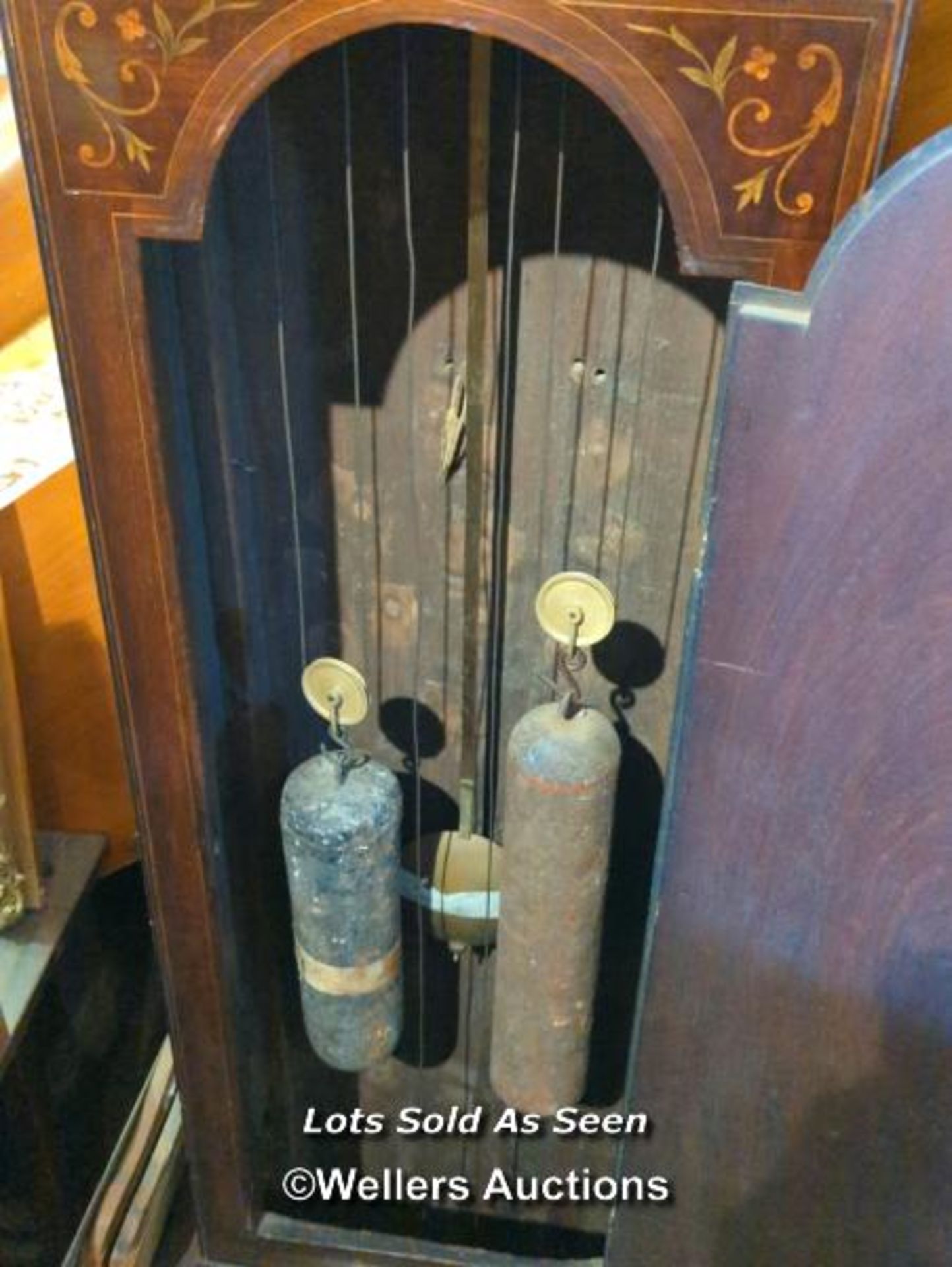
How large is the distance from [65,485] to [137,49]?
751mm

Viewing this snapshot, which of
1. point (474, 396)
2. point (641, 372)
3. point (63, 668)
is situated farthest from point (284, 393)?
point (63, 668)

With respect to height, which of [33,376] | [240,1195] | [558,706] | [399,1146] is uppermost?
[33,376]

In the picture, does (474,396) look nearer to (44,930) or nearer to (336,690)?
(336,690)

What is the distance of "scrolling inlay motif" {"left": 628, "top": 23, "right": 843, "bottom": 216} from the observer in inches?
27.6

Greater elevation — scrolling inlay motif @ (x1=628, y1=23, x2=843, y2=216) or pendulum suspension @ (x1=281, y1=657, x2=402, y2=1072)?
scrolling inlay motif @ (x1=628, y1=23, x2=843, y2=216)

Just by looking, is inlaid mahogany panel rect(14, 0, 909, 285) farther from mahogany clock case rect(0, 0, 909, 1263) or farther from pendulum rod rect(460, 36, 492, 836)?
pendulum rod rect(460, 36, 492, 836)

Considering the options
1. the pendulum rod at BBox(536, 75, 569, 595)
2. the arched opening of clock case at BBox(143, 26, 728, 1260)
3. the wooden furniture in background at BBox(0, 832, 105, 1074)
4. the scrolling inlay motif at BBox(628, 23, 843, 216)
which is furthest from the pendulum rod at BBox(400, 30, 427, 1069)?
the wooden furniture in background at BBox(0, 832, 105, 1074)

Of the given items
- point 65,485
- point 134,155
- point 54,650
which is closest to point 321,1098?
point 54,650

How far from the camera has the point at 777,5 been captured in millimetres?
688

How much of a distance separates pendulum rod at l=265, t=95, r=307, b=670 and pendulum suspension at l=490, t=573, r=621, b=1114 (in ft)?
0.81

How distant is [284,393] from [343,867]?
16.0 inches

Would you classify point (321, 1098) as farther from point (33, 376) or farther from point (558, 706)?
point (33, 376)

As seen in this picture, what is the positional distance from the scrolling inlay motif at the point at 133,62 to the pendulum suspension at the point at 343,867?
448 millimetres

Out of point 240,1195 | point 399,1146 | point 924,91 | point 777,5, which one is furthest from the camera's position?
point 399,1146
